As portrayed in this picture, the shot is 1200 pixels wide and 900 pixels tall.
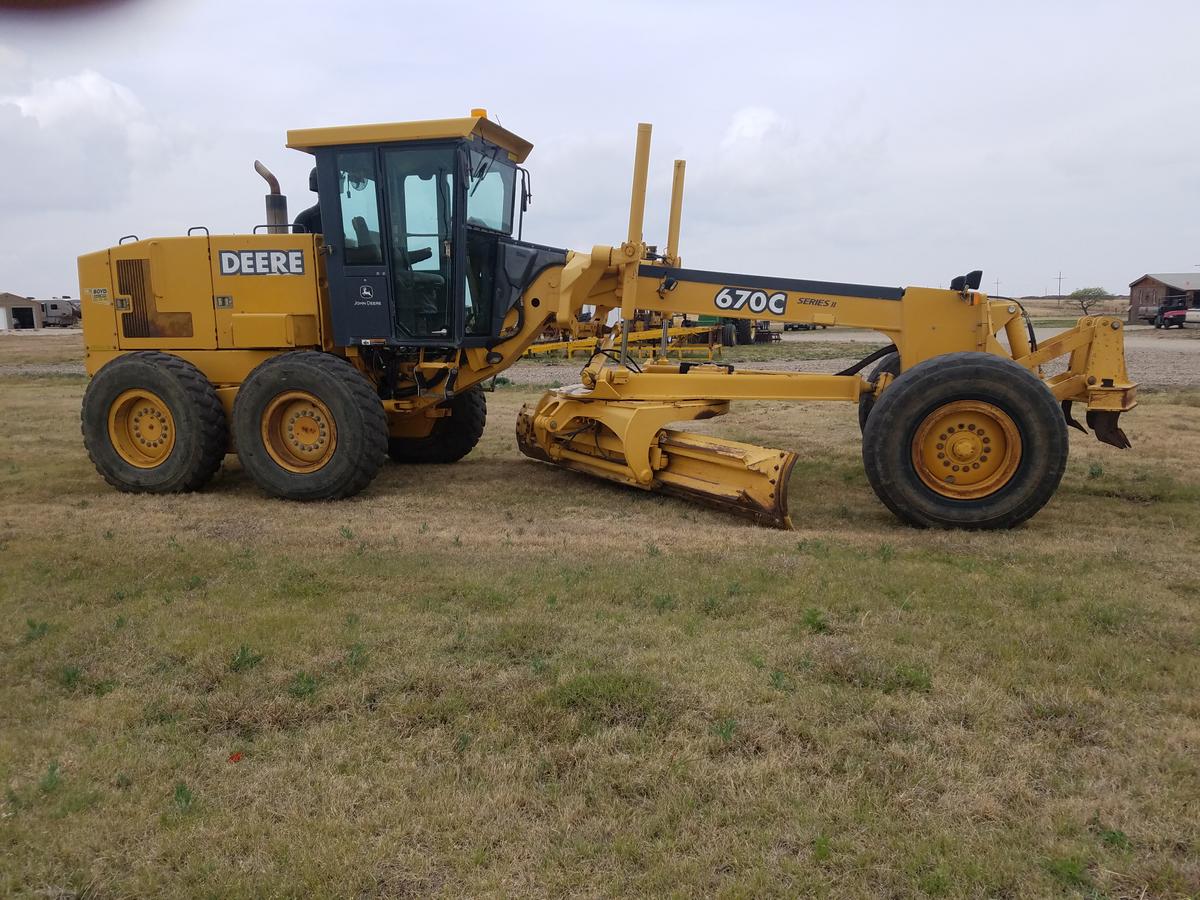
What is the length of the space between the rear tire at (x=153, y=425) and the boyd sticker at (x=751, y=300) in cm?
466

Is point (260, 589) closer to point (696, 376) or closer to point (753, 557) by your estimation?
point (753, 557)

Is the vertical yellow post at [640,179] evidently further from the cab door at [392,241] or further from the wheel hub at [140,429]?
the wheel hub at [140,429]

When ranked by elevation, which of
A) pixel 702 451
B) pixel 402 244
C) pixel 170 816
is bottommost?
pixel 170 816

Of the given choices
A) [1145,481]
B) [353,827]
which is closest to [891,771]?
[353,827]

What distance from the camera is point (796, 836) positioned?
9.11ft

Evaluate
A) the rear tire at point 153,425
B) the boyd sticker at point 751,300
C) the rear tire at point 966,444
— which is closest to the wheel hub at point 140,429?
the rear tire at point 153,425

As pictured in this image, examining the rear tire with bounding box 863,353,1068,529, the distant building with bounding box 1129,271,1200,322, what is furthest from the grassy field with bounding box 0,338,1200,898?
the distant building with bounding box 1129,271,1200,322

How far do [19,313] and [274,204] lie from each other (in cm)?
7806

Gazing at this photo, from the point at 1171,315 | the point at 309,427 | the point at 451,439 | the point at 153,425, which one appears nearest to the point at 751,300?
the point at 451,439

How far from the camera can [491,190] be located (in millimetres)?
8086

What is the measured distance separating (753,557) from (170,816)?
364 cm

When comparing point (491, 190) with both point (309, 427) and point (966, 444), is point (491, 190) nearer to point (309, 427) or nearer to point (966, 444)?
point (309, 427)

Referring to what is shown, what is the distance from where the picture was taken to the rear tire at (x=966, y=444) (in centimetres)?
611

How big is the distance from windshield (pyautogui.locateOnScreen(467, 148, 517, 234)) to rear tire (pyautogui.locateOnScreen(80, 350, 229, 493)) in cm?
293
